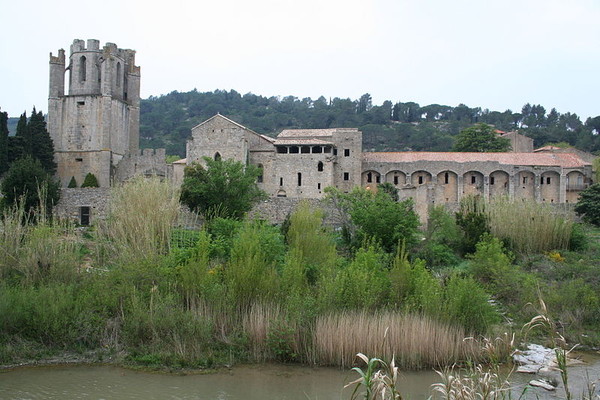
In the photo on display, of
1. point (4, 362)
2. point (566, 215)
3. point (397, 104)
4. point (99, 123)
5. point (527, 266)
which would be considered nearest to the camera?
point (4, 362)

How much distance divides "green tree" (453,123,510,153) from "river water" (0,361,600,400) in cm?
4474

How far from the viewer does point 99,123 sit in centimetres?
4256

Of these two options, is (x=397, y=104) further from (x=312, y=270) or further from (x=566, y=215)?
(x=312, y=270)

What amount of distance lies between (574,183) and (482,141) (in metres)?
12.6

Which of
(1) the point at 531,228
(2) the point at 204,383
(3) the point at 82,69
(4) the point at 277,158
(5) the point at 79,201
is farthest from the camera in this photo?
(3) the point at 82,69

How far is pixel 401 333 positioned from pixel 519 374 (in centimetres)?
243

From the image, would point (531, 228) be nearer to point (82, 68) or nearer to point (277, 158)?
point (277, 158)

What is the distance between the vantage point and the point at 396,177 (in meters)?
42.9

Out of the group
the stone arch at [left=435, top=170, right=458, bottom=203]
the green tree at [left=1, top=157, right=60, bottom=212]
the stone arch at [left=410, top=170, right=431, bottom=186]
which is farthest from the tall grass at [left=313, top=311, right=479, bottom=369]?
the stone arch at [left=435, top=170, right=458, bottom=203]

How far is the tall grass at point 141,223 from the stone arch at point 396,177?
26.9 metres

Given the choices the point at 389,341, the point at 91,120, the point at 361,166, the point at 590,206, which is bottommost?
the point at 389,341

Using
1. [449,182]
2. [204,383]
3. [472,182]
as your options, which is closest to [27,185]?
[204,383]

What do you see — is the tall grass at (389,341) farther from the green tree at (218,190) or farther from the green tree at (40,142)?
the green tree at (40,142)

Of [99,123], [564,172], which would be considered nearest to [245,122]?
[99,123]
